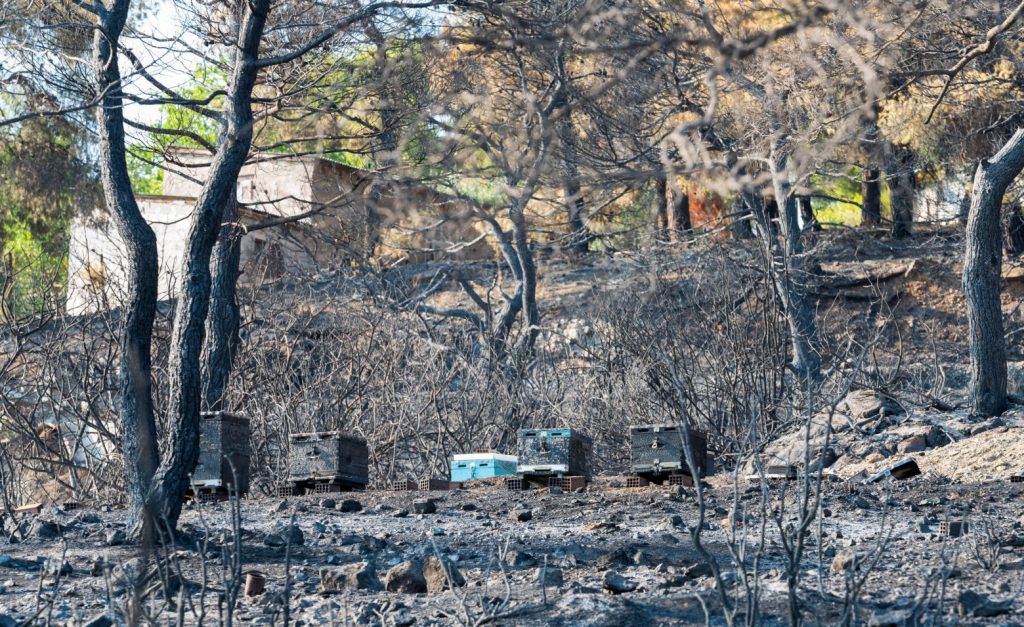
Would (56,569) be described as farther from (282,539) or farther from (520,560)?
(520,560)

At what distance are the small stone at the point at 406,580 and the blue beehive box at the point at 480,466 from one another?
4244 millimetres

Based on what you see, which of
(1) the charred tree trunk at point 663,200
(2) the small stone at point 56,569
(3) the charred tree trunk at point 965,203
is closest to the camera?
(2) the small stone at point 56,569

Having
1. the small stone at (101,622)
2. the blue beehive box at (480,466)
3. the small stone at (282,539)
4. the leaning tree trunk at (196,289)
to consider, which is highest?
the leaning tree trunk at (196,289)

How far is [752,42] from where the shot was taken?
14.5ft

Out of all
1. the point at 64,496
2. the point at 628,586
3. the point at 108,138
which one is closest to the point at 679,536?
the point at 628,586

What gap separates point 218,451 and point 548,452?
2.59 m

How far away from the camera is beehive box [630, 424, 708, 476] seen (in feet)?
32.4

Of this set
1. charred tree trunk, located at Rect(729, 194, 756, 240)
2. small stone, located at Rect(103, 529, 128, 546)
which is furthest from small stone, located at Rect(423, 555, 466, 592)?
charred tree trunk, located at Rect(729, 194, 756, 240)

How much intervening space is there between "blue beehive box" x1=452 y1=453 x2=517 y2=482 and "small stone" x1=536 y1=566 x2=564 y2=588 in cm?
428

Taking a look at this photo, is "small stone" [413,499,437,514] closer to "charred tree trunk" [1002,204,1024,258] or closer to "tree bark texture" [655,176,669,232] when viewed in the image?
"tree bark texture" [655,176,669,232]

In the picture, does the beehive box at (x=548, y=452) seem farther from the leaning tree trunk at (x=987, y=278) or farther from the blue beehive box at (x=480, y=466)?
the leaning tree trunk at (x=987, y=278)

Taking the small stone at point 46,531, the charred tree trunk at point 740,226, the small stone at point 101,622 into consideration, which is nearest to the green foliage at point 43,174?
the charred tree trunk at point 740,226

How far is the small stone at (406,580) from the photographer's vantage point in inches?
247

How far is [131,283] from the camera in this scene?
810cm
